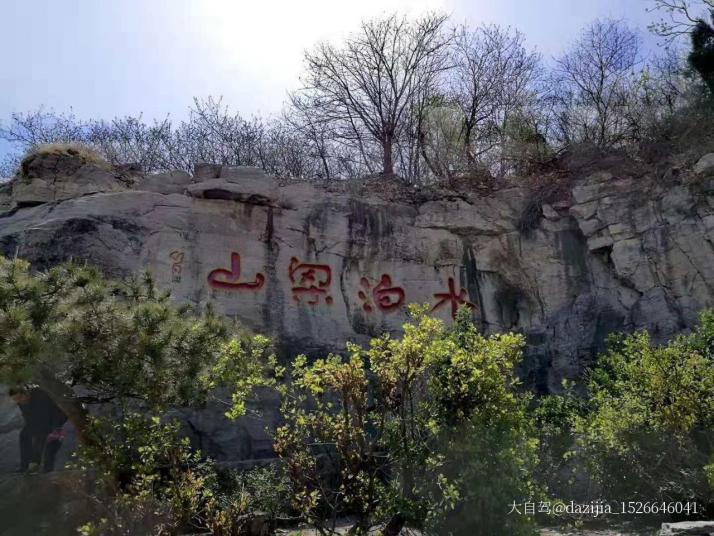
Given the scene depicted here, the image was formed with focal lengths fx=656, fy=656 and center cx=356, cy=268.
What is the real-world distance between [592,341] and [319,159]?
6.17 meters

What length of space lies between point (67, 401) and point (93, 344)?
668mm

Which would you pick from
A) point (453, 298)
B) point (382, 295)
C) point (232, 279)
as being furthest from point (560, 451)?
point (232, 279)

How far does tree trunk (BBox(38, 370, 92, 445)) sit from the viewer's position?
4445mm

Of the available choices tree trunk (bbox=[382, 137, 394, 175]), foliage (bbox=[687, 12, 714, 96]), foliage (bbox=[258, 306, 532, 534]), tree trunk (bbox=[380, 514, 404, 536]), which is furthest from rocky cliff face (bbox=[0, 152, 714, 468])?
tree trunk (bbox=[380, 514, 404, 536])

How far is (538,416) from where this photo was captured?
265 inches

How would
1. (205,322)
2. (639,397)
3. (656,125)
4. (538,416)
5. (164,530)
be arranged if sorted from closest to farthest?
(164,530) < (205,322) < (639,397) < (538,416) < (656,125)

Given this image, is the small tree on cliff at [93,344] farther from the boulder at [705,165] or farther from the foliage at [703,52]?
the foliage at [703,52]

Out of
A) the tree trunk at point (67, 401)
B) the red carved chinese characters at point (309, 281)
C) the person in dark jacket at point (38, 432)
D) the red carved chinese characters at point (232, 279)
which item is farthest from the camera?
the red carved chinese characters at point (309, 281)

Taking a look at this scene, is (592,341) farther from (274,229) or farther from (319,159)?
(319,159)

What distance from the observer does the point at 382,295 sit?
9.03 meters

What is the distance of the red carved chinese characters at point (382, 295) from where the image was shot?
8922mm

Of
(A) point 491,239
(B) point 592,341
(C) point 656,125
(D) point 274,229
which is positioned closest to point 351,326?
(D) point 274,229

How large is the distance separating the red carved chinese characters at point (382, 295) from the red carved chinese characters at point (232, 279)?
1.41 metres

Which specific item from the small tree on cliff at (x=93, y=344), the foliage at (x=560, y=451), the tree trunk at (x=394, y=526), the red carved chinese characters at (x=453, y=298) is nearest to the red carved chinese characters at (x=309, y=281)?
the red carved chinese characters at (x=453, y=298)
